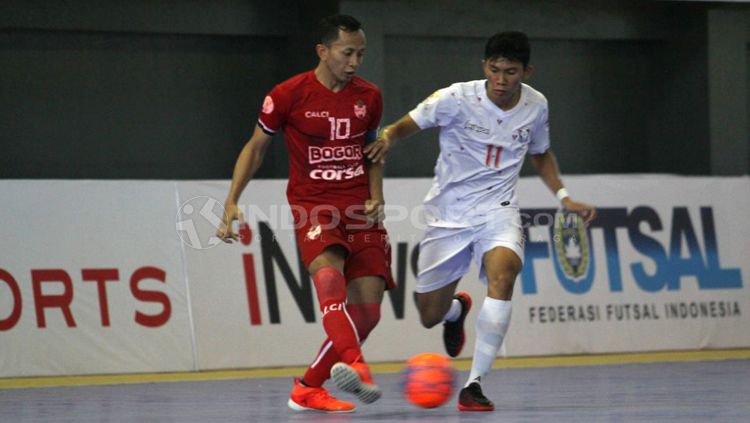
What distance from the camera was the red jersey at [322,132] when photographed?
7.56 m

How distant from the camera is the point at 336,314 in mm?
7223

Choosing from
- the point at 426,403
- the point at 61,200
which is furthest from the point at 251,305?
the point at 426,403

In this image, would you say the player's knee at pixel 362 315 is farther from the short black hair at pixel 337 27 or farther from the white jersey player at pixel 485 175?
the short black hair at pixel 337 27

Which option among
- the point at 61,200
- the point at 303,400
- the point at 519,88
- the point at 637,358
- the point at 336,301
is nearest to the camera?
the point at 336,301

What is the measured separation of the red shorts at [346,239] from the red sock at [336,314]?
202 millimetres

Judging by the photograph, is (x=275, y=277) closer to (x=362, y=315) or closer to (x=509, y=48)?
(x=362, y=315)

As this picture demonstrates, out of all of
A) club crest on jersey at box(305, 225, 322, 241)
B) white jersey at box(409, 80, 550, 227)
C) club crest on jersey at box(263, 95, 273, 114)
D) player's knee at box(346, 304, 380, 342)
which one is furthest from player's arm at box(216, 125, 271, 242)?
white jersey at box(409, 80, 550, 227)

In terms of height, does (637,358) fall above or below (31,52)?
below

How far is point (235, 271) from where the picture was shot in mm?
11539

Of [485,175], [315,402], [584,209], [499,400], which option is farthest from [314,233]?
[499,400]

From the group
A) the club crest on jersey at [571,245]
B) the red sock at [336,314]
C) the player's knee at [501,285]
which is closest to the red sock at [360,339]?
the red sock at [336,314]

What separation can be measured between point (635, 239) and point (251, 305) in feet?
12.9

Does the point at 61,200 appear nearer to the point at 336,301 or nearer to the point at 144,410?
the point at 144,410

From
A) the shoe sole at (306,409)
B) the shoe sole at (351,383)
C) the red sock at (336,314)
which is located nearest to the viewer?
the shoe sole at (351,383)
